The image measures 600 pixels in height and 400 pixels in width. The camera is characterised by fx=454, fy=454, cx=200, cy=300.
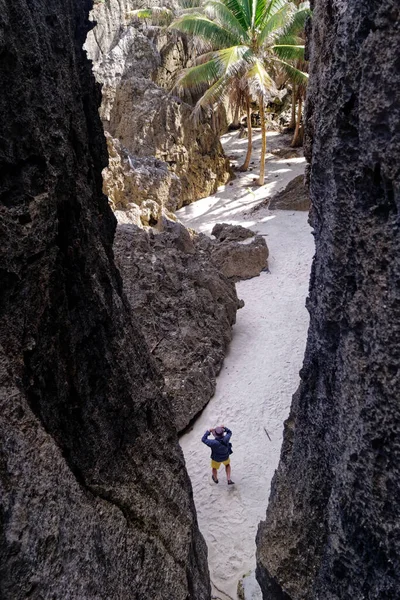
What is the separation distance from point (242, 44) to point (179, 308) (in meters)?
11.2

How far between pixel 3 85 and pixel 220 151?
15476 mm

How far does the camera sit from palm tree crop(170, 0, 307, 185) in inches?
548

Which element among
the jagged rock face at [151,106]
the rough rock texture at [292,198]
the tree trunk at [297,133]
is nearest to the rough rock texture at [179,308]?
the rough rock texture at [292,198]

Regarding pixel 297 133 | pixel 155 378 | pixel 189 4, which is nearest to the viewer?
pixel 155 378

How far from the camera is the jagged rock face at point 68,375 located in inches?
86.4

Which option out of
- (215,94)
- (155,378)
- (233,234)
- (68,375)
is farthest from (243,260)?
(68,375)

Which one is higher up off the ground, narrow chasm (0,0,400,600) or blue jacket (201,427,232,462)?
narrow chasm (0,0,400,600)

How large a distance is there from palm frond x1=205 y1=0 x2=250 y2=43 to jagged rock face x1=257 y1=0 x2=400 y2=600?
13041mm

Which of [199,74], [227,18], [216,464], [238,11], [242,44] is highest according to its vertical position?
[238,11]

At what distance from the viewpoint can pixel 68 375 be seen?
295cm

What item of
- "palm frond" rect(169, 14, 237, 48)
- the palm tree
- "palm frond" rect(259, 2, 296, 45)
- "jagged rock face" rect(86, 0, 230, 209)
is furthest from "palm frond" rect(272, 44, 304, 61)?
"jagged rock face" rect(86, 0, 230, 209)

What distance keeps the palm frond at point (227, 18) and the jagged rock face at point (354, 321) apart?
13.0 metres

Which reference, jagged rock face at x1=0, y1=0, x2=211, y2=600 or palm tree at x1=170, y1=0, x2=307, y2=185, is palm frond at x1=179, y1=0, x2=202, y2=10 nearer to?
palm tree at x1=170, y1=0, x2=307, y2=185

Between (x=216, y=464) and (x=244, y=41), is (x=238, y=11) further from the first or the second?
(x=216, y=464)
